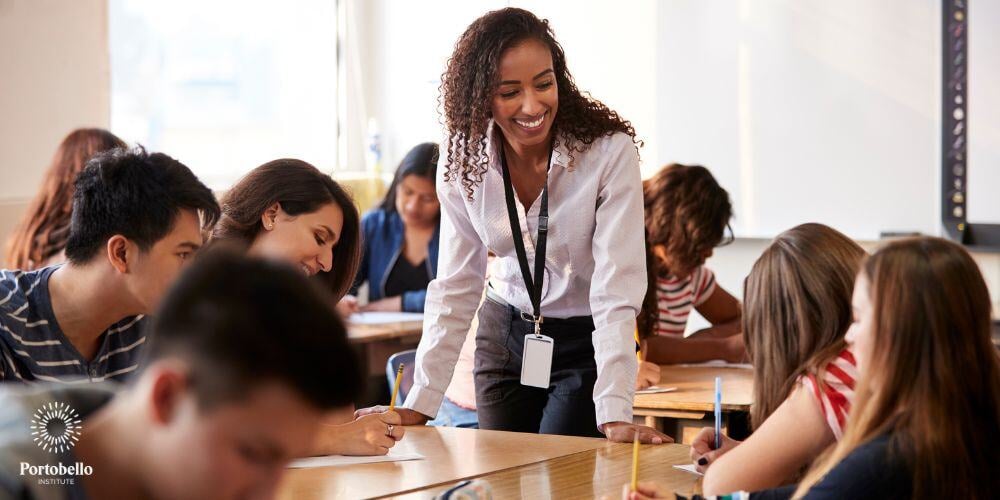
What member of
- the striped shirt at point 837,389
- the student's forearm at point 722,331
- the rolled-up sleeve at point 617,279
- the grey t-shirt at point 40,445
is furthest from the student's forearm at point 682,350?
the grey t-shirt at point 40,445

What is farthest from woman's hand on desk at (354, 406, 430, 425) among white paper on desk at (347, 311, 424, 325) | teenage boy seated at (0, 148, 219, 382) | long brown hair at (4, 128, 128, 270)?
white paper on desk at (347, 311, 424, 325)

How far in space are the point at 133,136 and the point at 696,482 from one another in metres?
4.34

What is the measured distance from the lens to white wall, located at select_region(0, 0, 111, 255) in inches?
182

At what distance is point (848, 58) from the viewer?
5.34 meters

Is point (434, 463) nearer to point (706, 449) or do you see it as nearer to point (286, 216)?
point (706, 449)

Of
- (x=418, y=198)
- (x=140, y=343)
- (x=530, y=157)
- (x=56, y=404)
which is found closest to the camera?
(x=56, y=404)

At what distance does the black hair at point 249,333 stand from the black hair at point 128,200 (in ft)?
3.32

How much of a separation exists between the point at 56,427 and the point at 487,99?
1.49m

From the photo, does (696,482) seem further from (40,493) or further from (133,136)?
(133,136)

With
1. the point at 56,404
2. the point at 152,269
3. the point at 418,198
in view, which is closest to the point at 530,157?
the point at 152,269

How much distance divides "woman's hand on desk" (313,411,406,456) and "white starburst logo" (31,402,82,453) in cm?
92

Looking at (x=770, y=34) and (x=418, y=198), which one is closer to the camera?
(x=418, y=198)

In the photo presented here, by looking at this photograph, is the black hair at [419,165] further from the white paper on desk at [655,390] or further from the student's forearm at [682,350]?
the white paper on desk at [655,390]

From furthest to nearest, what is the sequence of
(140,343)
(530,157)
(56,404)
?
(530,157)
(140,343)
(56,404)
